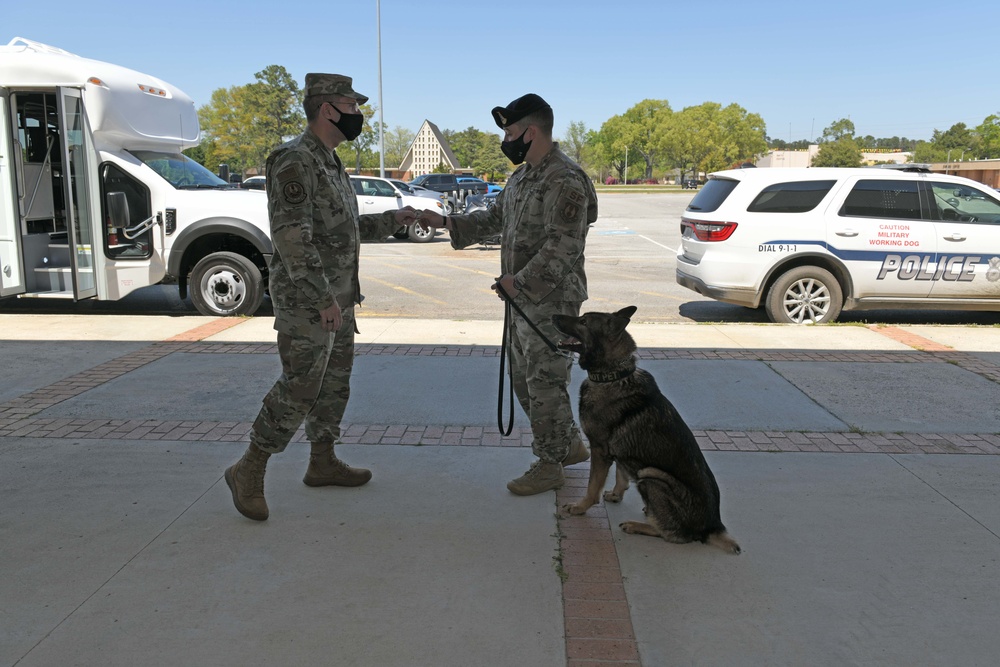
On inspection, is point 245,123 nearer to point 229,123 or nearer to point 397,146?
point 229,123

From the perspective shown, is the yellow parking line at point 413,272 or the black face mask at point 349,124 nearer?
the black face mask at point 349,124

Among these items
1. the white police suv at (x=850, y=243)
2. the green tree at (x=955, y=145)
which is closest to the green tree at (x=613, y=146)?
the green tree at (x=955, y=145)

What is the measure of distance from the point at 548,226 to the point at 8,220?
7.51m

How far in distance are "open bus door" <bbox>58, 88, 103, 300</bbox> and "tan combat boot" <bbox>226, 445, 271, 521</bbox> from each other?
19.8 feet

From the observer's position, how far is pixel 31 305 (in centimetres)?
1019

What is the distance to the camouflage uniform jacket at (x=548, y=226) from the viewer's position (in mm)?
3816

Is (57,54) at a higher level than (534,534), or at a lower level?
higher

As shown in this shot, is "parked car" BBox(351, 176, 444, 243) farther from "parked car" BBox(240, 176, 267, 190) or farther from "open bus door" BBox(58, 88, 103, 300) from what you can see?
"open bus door" BBox(58, 88, 103, 300)

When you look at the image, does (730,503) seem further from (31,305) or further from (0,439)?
(31,305)

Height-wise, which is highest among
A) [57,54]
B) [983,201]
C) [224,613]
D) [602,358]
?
[57,54]

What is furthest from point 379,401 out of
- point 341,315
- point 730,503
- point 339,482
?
point 730,503

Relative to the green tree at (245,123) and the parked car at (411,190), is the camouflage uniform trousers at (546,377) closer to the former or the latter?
the parked car at (411,190)

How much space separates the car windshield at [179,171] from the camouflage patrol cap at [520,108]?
6364 mm

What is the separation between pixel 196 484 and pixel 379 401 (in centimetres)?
173
